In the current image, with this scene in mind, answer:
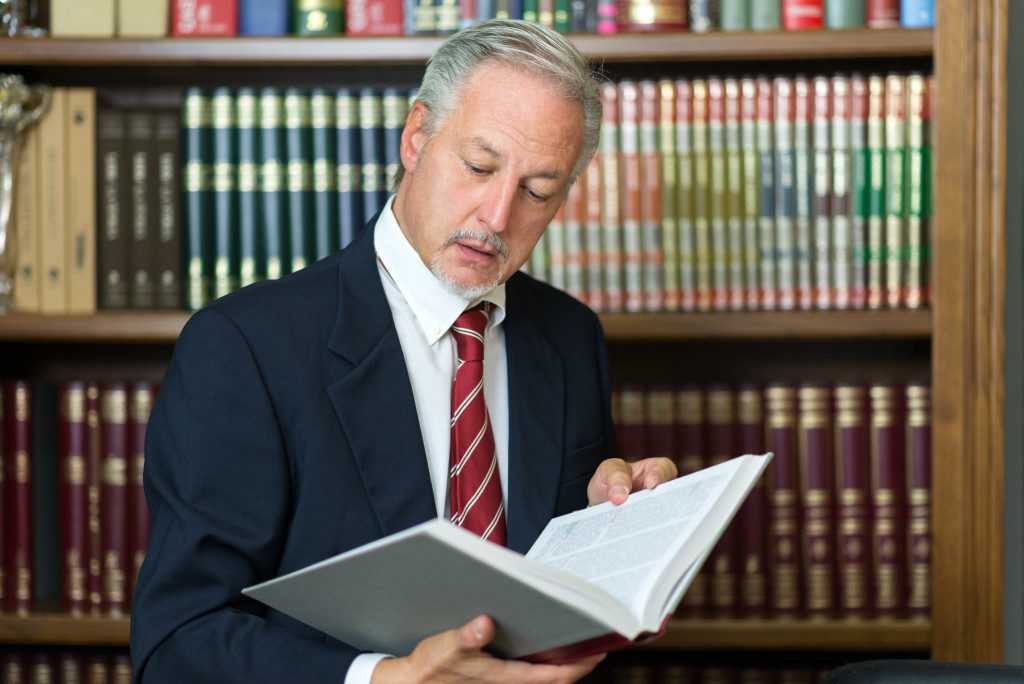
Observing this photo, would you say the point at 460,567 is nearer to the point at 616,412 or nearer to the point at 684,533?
the point at 684,533

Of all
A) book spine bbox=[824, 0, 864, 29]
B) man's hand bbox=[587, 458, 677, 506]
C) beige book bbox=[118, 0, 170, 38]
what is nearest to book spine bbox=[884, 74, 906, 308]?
book spine bbox=[824, 0, 864, 29]

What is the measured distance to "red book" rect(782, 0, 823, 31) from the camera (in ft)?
5.09

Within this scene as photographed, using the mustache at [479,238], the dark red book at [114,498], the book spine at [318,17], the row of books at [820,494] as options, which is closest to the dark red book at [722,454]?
the row of books at [820,494]

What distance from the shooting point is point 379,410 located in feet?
3.56

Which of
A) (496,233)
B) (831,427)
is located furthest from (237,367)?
(831,427)

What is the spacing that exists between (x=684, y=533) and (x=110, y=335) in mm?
1101

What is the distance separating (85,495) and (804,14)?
140cm

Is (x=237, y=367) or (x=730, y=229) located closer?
(x=237, y=367)

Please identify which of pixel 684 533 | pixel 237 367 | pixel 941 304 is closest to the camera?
pixel 684 533

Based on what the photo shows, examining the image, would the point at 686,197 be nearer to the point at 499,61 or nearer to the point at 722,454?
the point at 722,454

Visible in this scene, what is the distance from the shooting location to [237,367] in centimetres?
101

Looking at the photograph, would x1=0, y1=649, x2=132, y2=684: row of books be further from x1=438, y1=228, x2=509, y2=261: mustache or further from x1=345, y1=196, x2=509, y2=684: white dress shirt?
x1=438, y1=228, x2=509, y2=261: mustache

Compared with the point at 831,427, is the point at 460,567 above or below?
above

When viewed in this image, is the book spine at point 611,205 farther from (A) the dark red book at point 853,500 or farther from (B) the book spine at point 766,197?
(A) the dark red book at point 853,500
